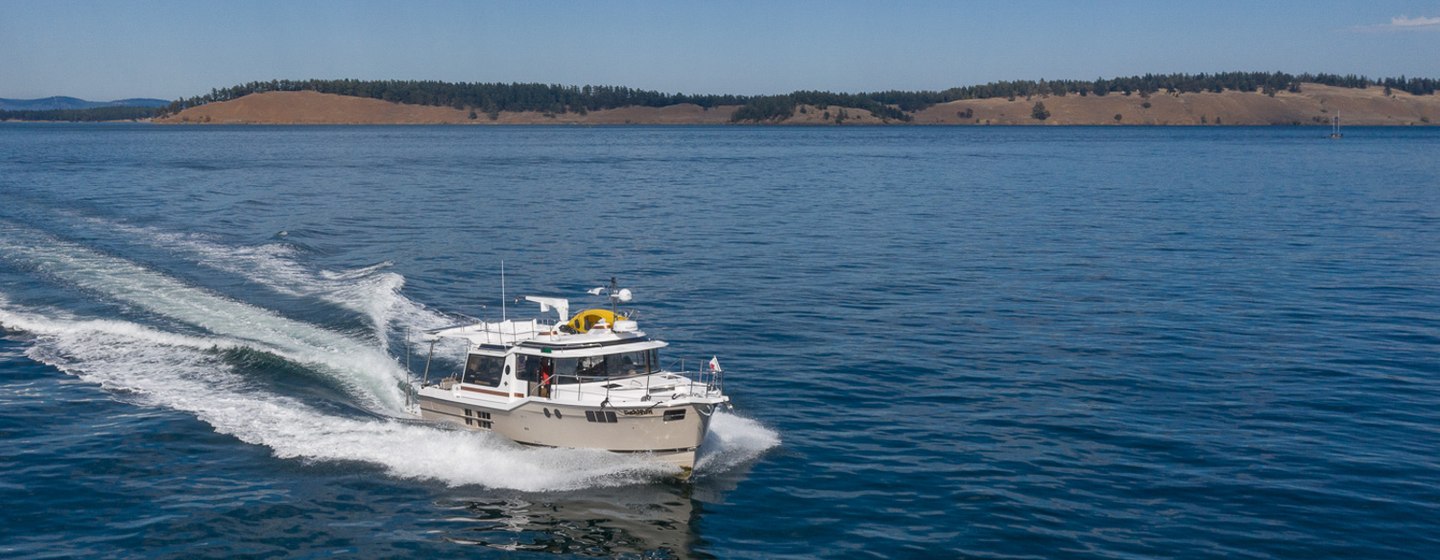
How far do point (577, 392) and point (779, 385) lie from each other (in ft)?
27.5

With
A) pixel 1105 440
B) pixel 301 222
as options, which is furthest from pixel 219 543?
pixel 301 222

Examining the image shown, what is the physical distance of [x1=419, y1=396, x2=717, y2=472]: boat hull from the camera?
27844mm

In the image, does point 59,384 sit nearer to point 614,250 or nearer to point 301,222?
point 614,250

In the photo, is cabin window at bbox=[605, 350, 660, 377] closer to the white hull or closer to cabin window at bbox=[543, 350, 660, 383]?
cabin window at bbox=[543, 350, 660, 383]

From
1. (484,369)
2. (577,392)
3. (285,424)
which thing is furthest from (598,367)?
(285,424)

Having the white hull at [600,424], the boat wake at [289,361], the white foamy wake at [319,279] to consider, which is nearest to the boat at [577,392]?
the white hull at [600,424]

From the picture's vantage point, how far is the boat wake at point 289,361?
1123 inches

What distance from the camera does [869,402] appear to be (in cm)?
3406

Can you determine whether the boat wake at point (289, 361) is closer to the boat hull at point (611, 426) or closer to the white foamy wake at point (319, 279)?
the white foamy wake at point (319, 279)

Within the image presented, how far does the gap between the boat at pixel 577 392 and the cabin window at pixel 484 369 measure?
0.08ft

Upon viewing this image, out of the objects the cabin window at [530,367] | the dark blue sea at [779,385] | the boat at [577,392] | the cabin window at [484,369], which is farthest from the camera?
the cabin window at [484,369]

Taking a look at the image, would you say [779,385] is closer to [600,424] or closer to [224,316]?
[600,424]

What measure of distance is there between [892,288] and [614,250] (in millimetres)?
17191

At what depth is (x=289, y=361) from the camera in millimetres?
37500
